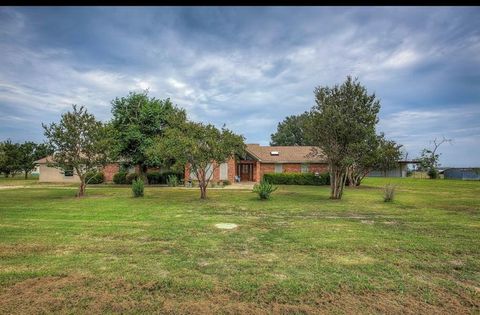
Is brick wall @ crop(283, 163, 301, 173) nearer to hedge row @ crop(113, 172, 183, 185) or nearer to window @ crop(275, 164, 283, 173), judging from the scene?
window @ crop(275, 164, 283, 173)

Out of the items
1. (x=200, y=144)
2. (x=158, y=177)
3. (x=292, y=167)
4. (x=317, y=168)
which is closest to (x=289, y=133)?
(x=292, y=167)

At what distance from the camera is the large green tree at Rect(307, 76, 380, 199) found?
653 inches

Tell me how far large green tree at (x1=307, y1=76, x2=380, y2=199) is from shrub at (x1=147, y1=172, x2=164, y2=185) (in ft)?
62.1

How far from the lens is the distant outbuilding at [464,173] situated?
4188cm

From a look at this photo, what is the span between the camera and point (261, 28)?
250 cm

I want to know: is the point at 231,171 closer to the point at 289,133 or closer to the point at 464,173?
the point at 464,173

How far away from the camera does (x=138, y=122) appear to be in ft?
91.9

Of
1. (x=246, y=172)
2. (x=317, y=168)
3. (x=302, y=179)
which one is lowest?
(x=302, y=179)

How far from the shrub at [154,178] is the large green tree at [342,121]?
18913mm

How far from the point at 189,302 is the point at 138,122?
85.3 ft

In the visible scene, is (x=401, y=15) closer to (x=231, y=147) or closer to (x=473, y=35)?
(x=473, y=35)

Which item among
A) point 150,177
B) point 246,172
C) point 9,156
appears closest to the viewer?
point 150,177

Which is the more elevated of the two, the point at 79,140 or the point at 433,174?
the point at 79,140

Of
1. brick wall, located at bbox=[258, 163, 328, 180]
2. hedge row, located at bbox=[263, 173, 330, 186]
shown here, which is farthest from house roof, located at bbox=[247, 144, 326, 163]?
hedge row, located at bbox=[263, 173, 330, 186]
